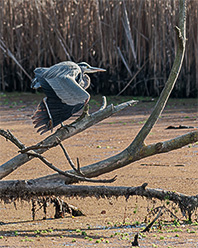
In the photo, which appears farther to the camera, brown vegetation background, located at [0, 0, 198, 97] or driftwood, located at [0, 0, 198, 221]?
brown vegetation background, located at [0, 0, 198, 97]

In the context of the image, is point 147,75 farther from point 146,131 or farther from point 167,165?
point 146,131

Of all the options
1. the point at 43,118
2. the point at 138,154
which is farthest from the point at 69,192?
the point at 43,118

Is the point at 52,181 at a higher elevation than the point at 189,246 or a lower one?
higher

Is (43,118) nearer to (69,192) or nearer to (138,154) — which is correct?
(69,192)

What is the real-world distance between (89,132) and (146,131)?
3.33 meters

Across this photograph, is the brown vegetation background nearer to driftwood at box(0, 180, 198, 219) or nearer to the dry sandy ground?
Result: the dry sandy ground

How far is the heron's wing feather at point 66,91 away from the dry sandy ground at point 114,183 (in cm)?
80

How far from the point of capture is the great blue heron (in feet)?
12.6

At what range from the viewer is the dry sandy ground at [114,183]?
3178 millimetres

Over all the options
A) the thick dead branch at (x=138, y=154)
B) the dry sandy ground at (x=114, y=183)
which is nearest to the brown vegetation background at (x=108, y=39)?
the dry sandy ground at (x=114, y=183)

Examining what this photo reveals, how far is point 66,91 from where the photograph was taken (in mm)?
3873

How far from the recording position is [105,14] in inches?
384

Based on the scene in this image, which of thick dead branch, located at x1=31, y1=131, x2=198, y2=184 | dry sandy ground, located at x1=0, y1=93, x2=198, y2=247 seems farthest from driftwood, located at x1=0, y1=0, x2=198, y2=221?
dry sandy ground, located at x1=0, y1=93, x2=198, y2=247

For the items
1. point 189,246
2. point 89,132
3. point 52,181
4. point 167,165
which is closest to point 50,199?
point 52,181
